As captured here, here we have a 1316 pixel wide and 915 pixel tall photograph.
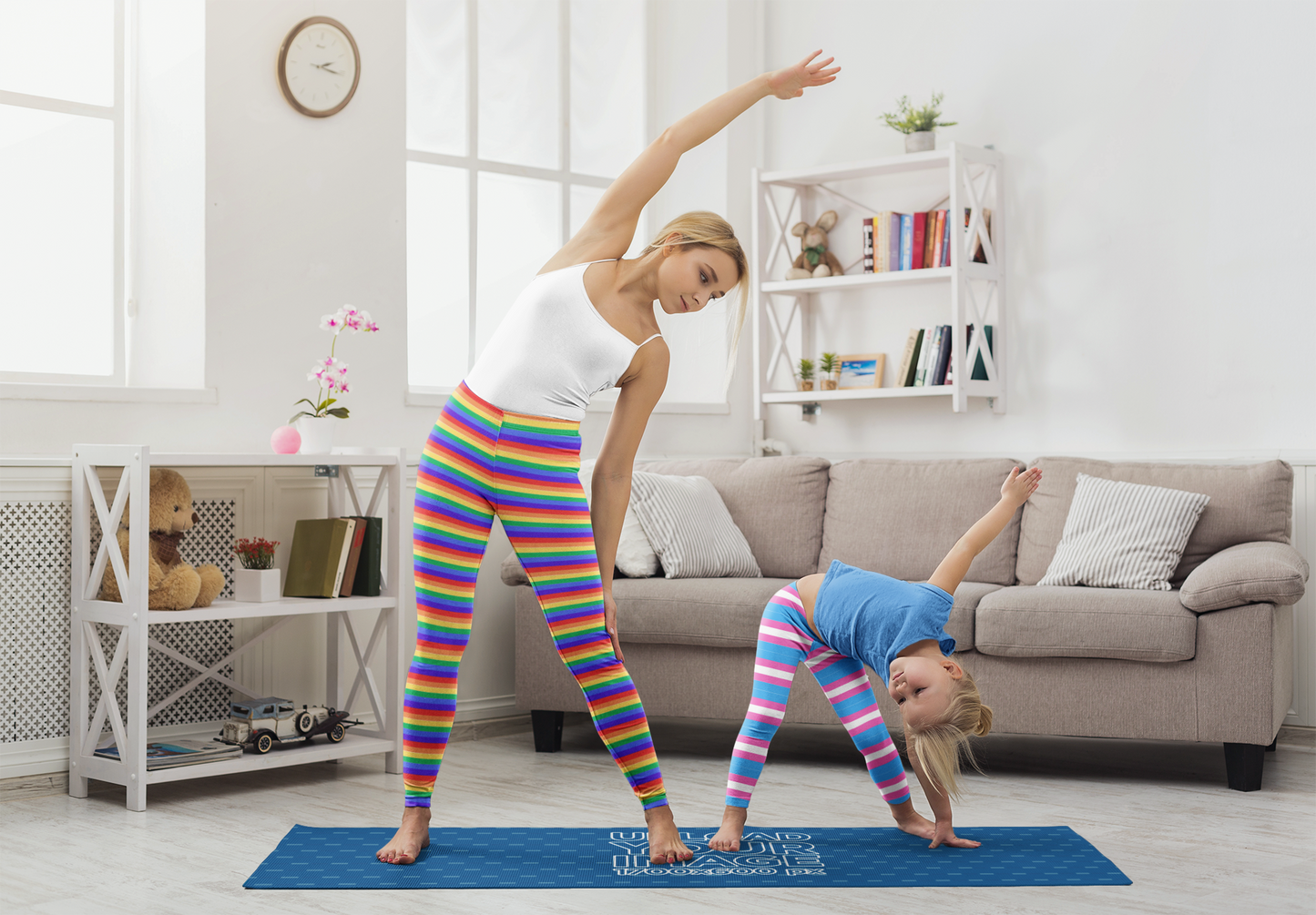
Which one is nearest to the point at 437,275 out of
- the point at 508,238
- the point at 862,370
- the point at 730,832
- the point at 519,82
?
the point at 508,238

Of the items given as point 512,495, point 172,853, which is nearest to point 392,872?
point 172,853

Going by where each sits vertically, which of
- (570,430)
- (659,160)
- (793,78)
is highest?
(793,78)

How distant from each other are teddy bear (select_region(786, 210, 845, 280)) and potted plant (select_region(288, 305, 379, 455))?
1.85 meters

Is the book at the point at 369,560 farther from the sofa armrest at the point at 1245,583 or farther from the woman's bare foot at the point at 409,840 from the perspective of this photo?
the sofa armrest at the point at 1245,583

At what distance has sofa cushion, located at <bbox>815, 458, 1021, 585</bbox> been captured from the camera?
3.97 meters

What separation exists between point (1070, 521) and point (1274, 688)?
740 mm

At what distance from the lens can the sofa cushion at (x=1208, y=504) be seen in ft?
12.0

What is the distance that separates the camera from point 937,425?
186 inches

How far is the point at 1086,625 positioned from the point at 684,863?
134 centimetres

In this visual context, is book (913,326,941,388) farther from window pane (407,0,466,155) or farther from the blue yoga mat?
the blue yoga mat

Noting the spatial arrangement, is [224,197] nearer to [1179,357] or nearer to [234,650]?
[234,650]

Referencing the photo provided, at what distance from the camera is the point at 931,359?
4.53 m

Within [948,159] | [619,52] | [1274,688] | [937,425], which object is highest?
[619,52]

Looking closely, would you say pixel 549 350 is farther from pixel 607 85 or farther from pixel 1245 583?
pixel 607 85
